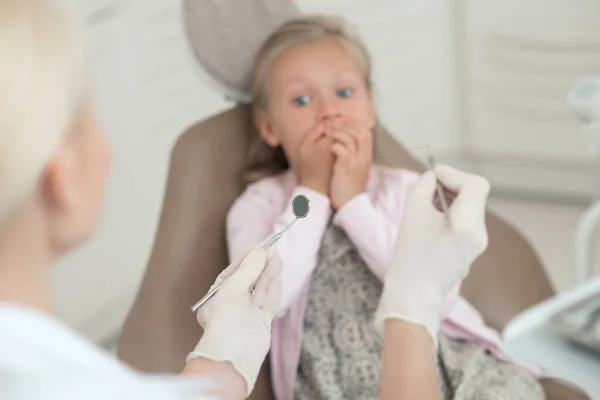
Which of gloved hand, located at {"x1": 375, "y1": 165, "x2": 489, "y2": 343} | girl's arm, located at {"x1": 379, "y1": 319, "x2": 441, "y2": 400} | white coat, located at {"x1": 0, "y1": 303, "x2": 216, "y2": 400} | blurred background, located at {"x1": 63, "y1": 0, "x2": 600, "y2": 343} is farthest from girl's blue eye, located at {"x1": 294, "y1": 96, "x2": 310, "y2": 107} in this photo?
white coat, located at {"x1": 0, "y1": 303, "x2": 216, "y2": 400}

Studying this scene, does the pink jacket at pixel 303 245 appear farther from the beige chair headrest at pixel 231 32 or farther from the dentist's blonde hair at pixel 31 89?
the dentist's blonde hair at pixel 31 89

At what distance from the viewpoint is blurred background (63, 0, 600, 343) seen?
6.13ft

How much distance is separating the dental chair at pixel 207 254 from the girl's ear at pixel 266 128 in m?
0.04

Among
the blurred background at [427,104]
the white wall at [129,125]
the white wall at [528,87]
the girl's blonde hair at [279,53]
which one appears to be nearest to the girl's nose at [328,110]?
the girl's blonde hair at [279,53]

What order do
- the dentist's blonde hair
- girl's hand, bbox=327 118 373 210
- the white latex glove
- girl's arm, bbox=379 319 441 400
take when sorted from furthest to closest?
girl's hand, bbox=327 118 373 210 < girl's arm, bbox=379 319 441 400 < the white latex glove < the dentist's blonde hair

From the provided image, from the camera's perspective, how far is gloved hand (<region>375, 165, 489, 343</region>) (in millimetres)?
994

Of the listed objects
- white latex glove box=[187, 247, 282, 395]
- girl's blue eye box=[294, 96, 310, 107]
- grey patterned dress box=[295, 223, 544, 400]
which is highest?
girl's blue eye box=[294, 96, 310, 107]

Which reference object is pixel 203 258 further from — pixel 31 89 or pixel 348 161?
pixel 31 89

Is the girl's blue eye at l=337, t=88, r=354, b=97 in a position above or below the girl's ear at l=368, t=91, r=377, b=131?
above

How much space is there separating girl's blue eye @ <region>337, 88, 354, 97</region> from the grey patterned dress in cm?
21

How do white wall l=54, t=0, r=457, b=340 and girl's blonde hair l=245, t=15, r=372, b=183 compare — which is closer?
girl's blonde hair l=245, t=15, r=372, b=183

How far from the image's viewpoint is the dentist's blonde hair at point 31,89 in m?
0.51

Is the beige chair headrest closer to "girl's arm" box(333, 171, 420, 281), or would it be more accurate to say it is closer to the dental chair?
the dental chair

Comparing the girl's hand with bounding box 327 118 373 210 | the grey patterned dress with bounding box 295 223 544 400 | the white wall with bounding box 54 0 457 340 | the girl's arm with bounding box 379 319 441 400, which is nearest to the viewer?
the girl's arm with bounding box 379 319 441 400
